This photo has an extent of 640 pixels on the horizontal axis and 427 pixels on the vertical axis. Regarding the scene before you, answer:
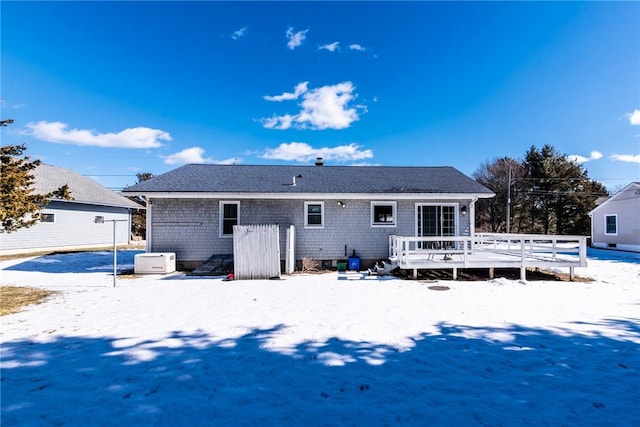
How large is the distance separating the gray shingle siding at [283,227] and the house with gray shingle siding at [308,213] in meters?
0.04

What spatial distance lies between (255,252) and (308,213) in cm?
311

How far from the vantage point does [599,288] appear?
8.52 meters

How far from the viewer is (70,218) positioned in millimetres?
19578

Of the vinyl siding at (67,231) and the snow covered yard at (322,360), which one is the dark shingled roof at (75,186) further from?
the snow covered yard at (322,360)

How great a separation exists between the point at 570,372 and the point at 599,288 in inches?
282

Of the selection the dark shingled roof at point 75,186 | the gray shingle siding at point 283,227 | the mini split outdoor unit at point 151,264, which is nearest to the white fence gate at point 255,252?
the gray shingle siding at point 283,227

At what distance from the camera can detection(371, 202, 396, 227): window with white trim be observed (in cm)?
1216

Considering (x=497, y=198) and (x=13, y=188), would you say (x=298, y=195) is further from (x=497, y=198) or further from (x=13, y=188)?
(x=497, y=198)

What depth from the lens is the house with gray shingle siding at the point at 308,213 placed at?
38.3 ft

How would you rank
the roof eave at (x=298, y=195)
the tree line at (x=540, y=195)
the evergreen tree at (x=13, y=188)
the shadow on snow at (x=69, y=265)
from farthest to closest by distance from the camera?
the tree line at (x=540, y=195), the shadow on snow at (x=69, y=265), the roof eave at (x=298, y=195), the evergreen tree at (x=13, y=188)

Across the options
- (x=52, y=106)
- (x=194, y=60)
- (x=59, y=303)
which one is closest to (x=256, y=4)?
(x=194, y=60)

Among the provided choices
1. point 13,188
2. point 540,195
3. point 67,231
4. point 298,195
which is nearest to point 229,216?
point 298,195

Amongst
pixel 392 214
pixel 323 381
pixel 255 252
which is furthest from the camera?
pixel 392 214

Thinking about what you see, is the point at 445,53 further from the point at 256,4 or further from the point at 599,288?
the point at 599,288
